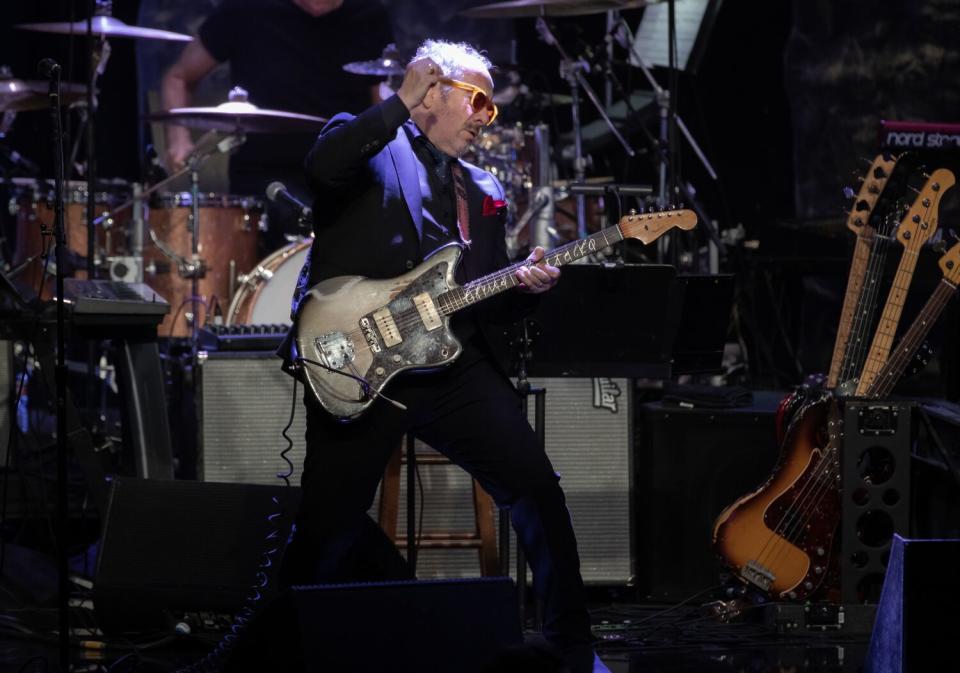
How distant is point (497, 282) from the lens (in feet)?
14.6

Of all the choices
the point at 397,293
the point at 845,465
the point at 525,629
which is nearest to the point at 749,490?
the point at 845,465

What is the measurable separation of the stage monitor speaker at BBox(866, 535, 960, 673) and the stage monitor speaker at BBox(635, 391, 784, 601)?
255 centimetres

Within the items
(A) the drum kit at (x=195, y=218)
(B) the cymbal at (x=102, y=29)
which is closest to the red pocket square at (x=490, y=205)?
(A) the drum kit at (x=195, y=218)

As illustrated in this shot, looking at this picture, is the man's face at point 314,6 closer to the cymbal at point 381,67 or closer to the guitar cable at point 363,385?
the cymbal at point 381,67

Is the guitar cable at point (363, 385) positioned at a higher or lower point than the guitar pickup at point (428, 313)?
lower

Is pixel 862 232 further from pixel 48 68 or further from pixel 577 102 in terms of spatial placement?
pixel 577 102

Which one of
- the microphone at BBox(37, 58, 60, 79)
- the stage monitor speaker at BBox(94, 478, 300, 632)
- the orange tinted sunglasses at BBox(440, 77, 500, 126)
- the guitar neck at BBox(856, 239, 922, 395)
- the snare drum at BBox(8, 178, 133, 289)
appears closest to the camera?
the microphone at BBox(37, 58, 60, 79)

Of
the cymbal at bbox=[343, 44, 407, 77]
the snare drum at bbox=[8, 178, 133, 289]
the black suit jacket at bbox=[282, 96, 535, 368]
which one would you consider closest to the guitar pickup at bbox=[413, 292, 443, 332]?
the black suit jacket at bbox=[282, 96, 535, 368]

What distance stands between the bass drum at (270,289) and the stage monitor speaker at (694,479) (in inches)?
99.4

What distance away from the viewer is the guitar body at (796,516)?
17.6 feet

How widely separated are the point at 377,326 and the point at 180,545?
4.37ft

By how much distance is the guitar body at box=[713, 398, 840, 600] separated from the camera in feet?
17.6

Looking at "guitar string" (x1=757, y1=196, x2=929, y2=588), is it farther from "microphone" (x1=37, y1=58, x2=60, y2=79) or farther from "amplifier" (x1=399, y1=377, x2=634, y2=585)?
"microphone" (x1=37, y1=58, x2=60, y2=79)

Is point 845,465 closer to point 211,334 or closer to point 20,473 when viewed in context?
point 211,334
